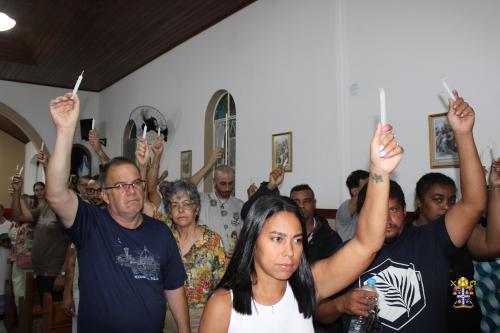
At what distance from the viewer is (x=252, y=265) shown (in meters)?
1.71

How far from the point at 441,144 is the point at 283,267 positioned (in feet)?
8.60

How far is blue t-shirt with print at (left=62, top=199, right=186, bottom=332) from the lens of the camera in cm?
204

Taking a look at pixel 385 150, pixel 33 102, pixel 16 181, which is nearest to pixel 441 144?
pixel 385 150

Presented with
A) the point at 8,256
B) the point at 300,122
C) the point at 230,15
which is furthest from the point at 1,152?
the point at 300,122

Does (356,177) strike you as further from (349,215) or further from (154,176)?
(154,176)

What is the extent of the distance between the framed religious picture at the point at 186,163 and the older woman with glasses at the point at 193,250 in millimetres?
4297

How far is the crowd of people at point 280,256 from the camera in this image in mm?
1591

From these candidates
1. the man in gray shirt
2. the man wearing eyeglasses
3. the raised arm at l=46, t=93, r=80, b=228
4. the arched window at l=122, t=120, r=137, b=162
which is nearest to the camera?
the raised arm at l=46, t=93, r=80, b=228

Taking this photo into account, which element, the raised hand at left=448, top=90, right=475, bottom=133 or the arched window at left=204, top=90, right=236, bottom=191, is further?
the arched window at left=204, top=90, right=236, bottom=191

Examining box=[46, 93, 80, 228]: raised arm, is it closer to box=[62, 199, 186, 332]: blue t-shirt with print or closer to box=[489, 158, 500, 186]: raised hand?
box=[62, 199, 186, 332]: blue t-shirt with print

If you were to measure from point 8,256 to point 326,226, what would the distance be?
5.54 m

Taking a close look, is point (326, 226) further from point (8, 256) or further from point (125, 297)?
point (8, 256)

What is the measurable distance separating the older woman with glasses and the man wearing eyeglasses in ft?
1.17

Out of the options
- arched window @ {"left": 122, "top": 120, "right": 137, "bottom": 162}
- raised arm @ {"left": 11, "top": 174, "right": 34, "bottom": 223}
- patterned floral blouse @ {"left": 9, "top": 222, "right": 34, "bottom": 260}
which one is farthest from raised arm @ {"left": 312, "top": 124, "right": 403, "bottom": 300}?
arched window @ {"left": 122, "top": 120, "right": 137, "bottom": 162}
